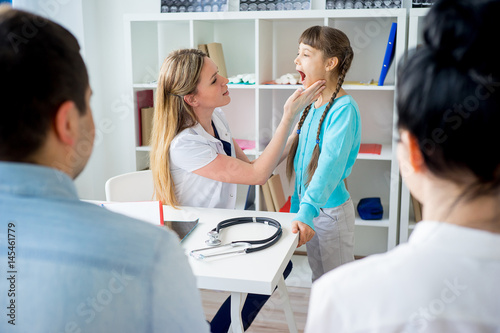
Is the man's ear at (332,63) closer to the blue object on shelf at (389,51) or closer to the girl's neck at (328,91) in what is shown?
the girl's neck at (328,91)

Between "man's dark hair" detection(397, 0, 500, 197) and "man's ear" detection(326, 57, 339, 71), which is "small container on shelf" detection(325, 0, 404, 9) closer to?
"man's ear" detection(326, 57, 339, 71)

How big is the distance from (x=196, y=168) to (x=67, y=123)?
1261 millimetres

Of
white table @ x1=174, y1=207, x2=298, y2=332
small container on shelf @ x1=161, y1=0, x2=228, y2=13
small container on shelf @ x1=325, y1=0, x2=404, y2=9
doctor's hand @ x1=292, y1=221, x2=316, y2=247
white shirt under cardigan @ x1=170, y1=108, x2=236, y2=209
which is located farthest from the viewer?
small container on shelf @ x1=161, y1=0, x2=228, y2=13

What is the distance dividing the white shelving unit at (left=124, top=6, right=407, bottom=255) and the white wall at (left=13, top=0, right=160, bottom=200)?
243 mm

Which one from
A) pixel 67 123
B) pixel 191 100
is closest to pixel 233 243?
pixel 191 100

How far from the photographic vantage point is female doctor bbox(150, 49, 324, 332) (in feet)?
6.21

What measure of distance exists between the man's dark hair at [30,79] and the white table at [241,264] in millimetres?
796

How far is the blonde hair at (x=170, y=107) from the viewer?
6.27ft

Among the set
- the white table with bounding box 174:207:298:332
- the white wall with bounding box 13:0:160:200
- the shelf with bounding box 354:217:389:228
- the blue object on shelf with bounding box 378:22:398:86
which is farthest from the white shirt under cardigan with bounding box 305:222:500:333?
the white wall with bounding box 13:0:160:200

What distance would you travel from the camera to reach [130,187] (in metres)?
2.24

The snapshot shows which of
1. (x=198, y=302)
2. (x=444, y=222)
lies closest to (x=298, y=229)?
(x=198, y=302)

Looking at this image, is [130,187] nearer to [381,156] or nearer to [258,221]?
[258,221]

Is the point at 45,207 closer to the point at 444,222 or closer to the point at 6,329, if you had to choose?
the point at 6,329

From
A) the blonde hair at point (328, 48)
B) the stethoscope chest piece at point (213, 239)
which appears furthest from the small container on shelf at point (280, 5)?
the stethoscope chest piece at point (213, 239)
